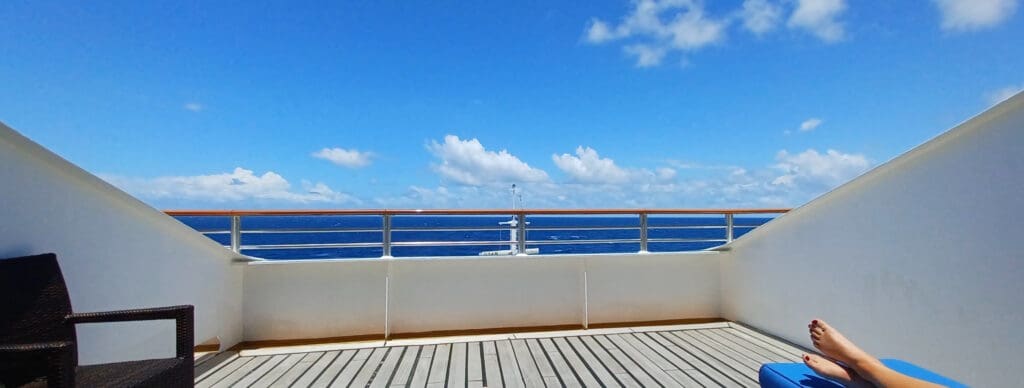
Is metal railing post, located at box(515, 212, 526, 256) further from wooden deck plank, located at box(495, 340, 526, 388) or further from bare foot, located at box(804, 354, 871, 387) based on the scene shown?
bare foot, located at box(804, 354, 871, 387)

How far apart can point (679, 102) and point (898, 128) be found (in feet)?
12.2

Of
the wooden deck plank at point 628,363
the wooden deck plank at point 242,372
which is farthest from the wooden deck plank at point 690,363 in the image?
the wooden deck plank at point 242,372

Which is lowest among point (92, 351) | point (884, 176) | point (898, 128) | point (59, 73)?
point (92, 351)

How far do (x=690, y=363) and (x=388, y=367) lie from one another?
203 centimetres

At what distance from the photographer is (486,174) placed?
1413 centimetres

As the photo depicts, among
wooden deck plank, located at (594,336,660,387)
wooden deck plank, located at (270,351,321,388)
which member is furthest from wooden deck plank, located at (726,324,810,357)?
wooden deck plank, located at (270,351,321,388)

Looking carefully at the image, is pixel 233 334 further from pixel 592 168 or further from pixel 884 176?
pixel 592 168

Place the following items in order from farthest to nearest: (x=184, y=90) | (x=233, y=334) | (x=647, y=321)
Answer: (x=184, y=90), (x=647, y=321), (x=233, y=334)

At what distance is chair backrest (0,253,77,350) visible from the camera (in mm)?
1398

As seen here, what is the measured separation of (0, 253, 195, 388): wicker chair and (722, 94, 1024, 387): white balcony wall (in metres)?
3.44

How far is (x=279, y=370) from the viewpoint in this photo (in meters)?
2.75

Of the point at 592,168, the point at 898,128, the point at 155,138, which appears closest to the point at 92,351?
the point at 155,138

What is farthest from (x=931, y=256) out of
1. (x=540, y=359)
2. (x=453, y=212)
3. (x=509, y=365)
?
(x=453, y=212)

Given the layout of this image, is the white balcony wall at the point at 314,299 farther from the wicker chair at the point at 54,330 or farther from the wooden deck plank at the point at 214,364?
the wicker chair at the point at 54,330
